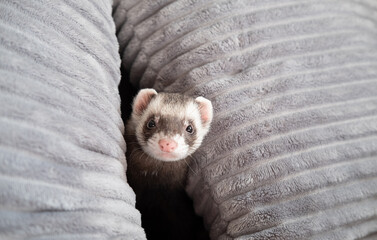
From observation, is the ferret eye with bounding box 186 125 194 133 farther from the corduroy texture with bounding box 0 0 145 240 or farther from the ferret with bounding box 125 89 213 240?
the corduroy texture with bounding box 0 0 145 240

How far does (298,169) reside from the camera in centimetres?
85

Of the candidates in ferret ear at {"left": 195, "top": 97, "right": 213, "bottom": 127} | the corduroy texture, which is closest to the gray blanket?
ferret ear at {"left": 195, "top": 97, "right": 213, "bottom": 127}

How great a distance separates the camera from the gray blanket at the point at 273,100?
83 cm

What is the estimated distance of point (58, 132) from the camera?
0.65 metres

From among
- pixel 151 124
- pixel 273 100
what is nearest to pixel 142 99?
pixel 151 124

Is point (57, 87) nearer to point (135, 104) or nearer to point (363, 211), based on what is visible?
point (135, 104)

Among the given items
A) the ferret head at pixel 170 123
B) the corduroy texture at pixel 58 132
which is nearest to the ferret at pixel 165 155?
the ferret head at pixel 170 123

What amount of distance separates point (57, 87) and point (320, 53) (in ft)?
2.33

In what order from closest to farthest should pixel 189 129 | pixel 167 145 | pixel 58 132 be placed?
1. pixel 58 132
2. pixel 167 145
3. pixel 189 129

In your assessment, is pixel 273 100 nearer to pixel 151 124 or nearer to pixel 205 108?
pixel 205 108

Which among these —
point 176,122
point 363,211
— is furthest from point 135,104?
point 363,211

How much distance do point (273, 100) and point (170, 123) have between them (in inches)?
11.3

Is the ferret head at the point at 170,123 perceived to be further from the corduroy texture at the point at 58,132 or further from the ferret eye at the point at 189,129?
the corduroy texture at the point at 58,132

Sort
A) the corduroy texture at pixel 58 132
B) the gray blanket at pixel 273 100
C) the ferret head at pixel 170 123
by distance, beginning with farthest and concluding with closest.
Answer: the ferret head at pixel 170 123 < the gray blanket at pixel 273 100 < the corduroy texture at pixel 58 132
